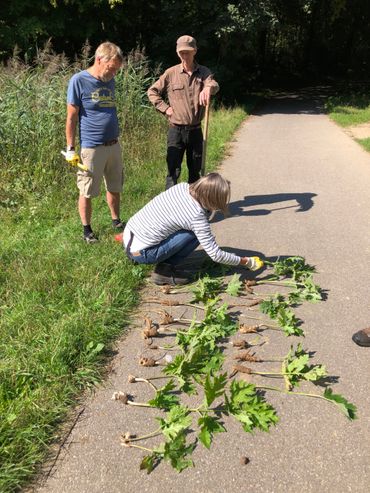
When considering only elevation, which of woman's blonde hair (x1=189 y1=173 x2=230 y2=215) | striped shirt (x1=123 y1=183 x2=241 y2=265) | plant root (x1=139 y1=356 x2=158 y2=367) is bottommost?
plant root (x1=139 y1=356 x2=158 y2=367)

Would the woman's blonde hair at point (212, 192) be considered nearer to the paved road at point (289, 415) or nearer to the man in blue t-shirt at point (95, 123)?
the paved road at point (289, 415)

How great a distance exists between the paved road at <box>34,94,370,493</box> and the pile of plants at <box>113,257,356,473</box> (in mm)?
66

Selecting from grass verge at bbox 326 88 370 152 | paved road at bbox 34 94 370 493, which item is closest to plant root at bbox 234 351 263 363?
paved road at bbox 34 94 370 493

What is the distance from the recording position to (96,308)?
3406 millimetres

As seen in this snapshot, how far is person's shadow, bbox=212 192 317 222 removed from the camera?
5863 mm

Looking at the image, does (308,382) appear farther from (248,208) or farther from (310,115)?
(310,115)

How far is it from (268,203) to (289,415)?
411 cm

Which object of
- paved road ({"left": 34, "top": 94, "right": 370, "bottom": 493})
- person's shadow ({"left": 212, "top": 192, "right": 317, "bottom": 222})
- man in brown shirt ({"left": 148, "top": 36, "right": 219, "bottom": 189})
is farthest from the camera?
person's shadow ({"left": 212, "top": 192, "right": 317, "bottom": 222})

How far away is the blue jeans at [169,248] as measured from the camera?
12.5 feet

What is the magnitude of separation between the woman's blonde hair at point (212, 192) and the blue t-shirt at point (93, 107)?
1.37m

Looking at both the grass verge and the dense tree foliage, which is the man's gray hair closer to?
the grass verge

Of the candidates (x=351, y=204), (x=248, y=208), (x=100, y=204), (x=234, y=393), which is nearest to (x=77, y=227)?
(x=100, y=204)

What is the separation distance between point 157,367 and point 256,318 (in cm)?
97

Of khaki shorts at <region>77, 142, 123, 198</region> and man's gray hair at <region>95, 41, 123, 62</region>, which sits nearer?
man's gray hair at <region>95, 41, 123, 62</region>
